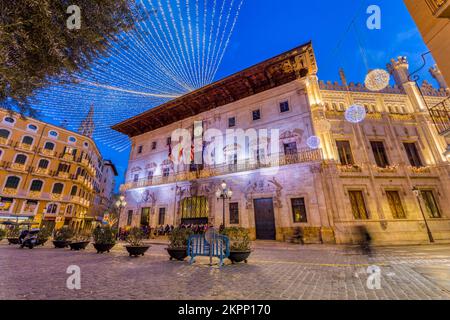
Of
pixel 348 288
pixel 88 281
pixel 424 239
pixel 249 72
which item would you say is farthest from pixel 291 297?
pixel 249 72

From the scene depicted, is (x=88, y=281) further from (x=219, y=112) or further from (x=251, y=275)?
(x=219, y=112)

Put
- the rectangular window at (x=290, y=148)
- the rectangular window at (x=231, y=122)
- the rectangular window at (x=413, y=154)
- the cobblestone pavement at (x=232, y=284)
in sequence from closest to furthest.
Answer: the cobblestone pavement at (x=232, y=284), the rectangular window at (x=413, y=154), the rectangular window at (x=290, y=148), the rectangular window at (x=231, y=122)

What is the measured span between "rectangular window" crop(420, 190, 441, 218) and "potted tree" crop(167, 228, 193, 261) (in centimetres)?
1795

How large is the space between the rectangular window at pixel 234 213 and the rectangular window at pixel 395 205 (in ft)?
38.2

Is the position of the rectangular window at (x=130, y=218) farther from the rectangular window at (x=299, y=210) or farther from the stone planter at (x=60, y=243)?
the rectangular window at (x=299, y=210)

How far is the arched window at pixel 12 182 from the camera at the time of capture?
23891mm

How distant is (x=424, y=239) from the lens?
41.9 ft

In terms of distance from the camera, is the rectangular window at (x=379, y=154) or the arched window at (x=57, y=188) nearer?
the rectangular window at (x=379, y=154)

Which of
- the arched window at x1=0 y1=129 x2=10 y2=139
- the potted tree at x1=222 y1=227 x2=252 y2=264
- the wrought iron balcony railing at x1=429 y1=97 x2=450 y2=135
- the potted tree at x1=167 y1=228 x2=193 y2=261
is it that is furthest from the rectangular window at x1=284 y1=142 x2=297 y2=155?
the arched window at x1=0 y1=129 x2=10 y2=139

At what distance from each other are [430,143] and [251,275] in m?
19.7

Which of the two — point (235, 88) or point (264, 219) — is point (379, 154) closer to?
point (264, 219)

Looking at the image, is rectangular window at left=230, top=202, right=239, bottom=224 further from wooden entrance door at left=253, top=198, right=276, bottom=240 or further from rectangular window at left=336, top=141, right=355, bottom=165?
rectangular window at left=336, top=141, right=355, bottom=165

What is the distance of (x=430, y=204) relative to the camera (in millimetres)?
14016

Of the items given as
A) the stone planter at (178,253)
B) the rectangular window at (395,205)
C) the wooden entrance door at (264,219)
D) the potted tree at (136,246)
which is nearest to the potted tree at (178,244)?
the stone planter at (178,253)
